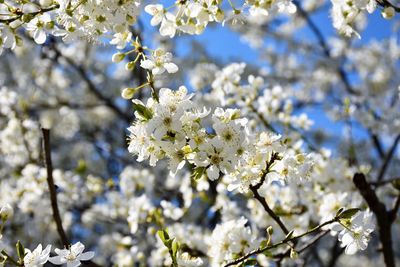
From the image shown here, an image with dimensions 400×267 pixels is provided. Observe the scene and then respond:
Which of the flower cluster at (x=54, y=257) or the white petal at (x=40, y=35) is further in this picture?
the white petal at (x=40, y=35)

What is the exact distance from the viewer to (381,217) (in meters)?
2.60

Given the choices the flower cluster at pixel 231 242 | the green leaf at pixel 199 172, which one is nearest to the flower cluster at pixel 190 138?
the green leaf at pixel 199 172

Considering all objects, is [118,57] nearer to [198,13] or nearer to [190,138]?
[198,13]

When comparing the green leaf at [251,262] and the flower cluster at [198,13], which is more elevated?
the flower cluster at [198,13]

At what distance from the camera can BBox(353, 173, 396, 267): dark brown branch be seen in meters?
2.48

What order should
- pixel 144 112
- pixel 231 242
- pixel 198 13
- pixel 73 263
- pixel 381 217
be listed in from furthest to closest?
1. pixel 381 217
2. pixel 231 242
3. pixel 198 13
4. pixel 73 263
5. pixel 144 112

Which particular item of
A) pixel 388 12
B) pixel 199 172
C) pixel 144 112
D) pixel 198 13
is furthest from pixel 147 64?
pixel 388 12

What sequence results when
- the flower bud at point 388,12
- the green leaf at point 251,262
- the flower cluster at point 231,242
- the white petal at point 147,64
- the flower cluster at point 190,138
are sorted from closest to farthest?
the flower cluster at point 190,138 → the white petal at point 147,64 → the green leaf at point 251,262 → the flower bud at point 388,12 → the flower cluster at point 231,242

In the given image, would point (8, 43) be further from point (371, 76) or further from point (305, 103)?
point (371, 76)

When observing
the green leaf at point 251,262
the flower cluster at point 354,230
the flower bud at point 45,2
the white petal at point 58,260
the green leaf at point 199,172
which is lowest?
the green leaf at point 251,262

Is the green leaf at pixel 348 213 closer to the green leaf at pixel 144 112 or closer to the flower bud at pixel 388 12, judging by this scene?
the green leaf at pixel 144 112

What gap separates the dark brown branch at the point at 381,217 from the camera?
2480mm

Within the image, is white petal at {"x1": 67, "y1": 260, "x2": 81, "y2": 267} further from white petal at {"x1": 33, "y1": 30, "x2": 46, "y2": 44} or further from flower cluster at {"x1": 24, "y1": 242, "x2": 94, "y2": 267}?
white petal at {"x1": 33, "y1": 30, "x2": 46, "y2": 44}

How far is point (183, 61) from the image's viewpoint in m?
9.93
